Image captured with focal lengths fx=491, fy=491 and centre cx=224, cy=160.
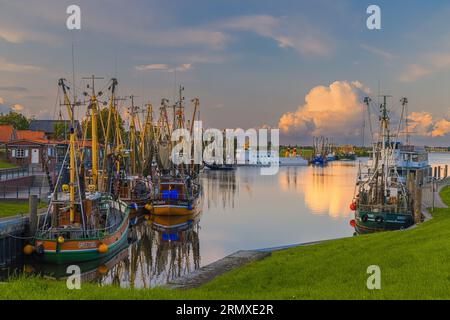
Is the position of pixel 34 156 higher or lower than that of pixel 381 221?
higher

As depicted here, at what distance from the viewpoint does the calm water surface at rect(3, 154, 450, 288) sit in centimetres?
3356

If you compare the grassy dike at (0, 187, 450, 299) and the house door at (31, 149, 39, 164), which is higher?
the house door at (31, 149, 39, 164)

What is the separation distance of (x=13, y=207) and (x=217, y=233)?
63.0ft

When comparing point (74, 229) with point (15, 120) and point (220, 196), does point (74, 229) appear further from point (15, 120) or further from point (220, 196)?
point (15, 120)

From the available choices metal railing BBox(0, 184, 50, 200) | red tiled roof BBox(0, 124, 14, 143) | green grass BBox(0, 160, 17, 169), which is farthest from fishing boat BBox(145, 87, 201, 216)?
red tiled roof BBox(0, 124, 14, 143)

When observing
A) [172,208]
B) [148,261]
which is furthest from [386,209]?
[172,208]

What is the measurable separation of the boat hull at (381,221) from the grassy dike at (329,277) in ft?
53.9

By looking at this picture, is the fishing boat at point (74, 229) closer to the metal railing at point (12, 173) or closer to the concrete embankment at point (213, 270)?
the concrete embankment at point (213, 270)

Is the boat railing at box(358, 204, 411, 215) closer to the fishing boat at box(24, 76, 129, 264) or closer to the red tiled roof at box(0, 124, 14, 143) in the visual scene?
the fishing boat at box(24, 76, 129, 264)

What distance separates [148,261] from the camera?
3728 centimetres

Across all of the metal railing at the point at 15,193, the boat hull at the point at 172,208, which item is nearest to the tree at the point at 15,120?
the metal railing at the point at 15,193

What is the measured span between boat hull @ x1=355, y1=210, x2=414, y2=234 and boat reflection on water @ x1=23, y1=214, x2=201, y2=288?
1509cm

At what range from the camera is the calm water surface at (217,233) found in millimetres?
33562

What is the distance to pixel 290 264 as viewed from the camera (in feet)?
74.2
